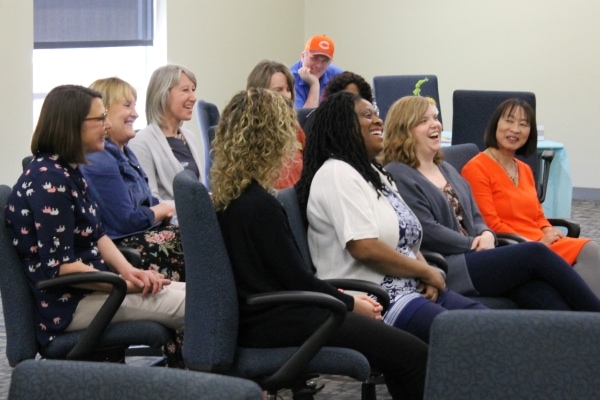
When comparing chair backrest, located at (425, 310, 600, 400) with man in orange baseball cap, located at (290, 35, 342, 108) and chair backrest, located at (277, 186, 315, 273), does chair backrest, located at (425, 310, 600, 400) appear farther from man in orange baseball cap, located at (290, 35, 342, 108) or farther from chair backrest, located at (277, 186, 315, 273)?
man in orange baseball cap, located at (290, 35, 342, 108)

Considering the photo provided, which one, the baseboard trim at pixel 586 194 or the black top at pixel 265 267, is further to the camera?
the baseboard trim at pixel 586 194

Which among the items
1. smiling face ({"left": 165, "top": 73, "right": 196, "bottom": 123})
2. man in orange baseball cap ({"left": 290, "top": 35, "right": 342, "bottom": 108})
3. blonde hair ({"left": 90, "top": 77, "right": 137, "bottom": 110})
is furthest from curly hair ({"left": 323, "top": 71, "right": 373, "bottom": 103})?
Result: man in orange baseball cap ({"left": 290, "top": 35, "right": 342, "bottom": 108})

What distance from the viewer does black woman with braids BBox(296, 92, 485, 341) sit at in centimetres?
303

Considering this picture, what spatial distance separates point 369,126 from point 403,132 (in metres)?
0.60

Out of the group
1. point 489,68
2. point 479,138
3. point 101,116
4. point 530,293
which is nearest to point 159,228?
point 101,116

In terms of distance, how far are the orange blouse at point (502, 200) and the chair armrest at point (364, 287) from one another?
134 cm

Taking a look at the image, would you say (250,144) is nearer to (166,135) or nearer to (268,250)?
(268,250)

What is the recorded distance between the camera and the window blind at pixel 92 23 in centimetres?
734

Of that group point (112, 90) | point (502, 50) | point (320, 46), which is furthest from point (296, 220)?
point (502, 50)

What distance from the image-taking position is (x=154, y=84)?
421 centimetres

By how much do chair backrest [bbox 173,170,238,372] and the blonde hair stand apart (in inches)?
45.4

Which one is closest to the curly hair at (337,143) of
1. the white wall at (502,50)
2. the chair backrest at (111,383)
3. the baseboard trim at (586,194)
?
the chair backrest at (111,383)

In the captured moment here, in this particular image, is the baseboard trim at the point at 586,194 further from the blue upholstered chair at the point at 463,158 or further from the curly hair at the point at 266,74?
the curly hair at the point at 266,74

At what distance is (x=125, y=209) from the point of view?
137 inches
